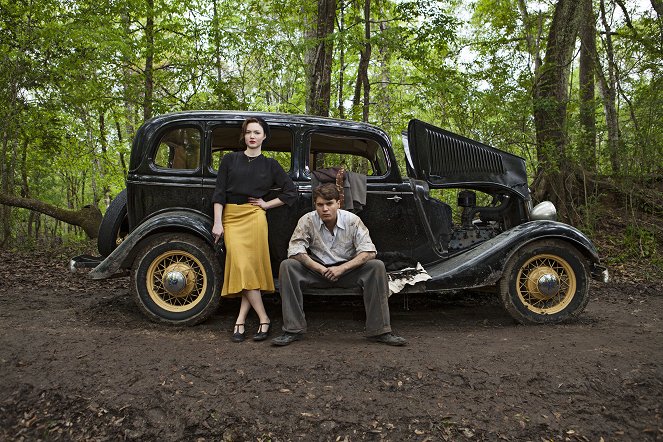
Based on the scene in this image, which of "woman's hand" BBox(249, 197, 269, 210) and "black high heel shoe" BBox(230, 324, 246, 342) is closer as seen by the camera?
"black high heel shoe" BBox(230, 324, 246, 342)

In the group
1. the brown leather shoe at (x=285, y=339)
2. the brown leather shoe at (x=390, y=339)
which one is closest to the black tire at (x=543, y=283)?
the brown leather shoe at (x=390, y=339)

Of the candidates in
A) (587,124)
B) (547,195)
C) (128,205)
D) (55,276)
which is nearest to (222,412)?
(128,205)

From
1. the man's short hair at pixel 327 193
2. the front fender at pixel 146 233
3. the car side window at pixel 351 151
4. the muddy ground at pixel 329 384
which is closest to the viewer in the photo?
the muddy ground at pixel 329 384

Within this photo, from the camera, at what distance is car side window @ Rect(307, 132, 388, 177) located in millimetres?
4387

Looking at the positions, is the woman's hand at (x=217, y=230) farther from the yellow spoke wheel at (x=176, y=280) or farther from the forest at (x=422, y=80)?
the forest at (x=422, y=80)

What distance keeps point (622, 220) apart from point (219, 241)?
748 cm

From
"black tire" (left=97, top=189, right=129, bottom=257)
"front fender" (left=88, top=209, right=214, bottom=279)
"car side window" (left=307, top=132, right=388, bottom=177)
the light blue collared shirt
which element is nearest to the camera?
the light blue collared shirt

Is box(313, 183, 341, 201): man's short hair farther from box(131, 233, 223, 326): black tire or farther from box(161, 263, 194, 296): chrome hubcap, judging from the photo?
box(161, 263, 194, 296): chrome hubcap

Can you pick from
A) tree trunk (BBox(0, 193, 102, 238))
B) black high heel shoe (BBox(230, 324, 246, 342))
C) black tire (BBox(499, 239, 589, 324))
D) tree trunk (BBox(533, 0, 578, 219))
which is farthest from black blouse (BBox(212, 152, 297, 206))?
tree trunk (BBox(533, 0, 578, 219))

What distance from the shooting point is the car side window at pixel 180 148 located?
4227 mm

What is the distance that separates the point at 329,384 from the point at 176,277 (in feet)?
5.80

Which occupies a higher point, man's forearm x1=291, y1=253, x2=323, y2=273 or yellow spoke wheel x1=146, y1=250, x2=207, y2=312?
A: man's forearm x1=291, y1=253, x2=323, y2=273

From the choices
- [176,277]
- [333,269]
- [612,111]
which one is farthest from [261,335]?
[612,111]

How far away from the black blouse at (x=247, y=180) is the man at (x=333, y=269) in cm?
37
